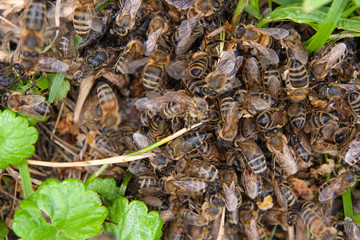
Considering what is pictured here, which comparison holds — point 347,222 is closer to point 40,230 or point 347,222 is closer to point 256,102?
point 256,102

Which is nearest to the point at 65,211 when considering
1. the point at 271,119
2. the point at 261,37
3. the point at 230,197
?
the point at 230,197

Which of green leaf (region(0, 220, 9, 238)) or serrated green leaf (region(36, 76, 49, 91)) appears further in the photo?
green leaf (region(0, 220, 9, 238))

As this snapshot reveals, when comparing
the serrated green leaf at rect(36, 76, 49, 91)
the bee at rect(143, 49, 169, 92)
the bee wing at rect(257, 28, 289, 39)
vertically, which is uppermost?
the bee wing at rect(257, 28, 289, 39)

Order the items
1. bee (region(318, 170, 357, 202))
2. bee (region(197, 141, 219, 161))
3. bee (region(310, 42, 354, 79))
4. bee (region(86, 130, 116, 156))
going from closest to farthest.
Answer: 1. bee (region(310, 42, 354, 79))
2. bee (region(197, 141, 219, 161))
3. bee (region(318, 170, 357, 202))
4. bee (region(86, 130, 116, 156))

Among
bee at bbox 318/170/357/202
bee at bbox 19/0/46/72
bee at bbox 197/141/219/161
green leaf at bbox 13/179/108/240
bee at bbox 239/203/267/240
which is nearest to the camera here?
bee at bbox 19/0/46/72

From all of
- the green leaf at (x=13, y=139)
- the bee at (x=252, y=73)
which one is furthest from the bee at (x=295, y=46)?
the green leaf at (x=13, y=139)

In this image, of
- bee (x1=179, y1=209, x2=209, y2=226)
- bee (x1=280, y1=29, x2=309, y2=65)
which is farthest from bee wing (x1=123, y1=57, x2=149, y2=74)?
bee (x1=179, y1=209, x2=209, y2=226)

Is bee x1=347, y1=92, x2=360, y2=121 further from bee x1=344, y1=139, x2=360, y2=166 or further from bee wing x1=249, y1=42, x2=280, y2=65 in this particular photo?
bee wing x1=249, y1=42, x2=280, y2=65

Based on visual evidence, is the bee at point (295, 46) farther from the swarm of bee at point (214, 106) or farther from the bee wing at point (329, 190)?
the bee wing at point (329, 190)
